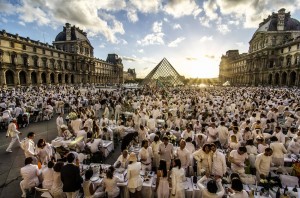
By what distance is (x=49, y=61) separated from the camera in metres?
43.9

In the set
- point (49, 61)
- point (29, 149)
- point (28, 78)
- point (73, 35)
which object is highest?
point (73, 35)

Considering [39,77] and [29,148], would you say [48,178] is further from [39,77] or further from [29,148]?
[39,77]

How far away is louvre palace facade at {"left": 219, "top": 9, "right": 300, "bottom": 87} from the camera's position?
38.6 m

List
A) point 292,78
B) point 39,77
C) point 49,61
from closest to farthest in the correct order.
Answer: point 292,78 → point 39,77 → point 49,61

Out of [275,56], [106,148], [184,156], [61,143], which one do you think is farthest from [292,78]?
[61,143]

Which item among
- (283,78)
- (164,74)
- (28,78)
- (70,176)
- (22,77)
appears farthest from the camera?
(283,78)

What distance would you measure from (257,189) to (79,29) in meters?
67.4

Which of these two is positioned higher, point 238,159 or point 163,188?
point 238,159

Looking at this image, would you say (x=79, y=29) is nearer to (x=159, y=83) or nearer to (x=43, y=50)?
(x=43, y=50)

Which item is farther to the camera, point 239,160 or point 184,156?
point 184,156

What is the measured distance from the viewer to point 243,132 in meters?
7.40

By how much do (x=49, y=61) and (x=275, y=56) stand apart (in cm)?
5864

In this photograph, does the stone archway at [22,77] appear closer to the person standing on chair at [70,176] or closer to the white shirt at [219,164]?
the person standing on chair at [70,176]

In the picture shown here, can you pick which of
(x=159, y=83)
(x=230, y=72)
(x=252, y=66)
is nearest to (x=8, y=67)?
(x=159, y=83)
